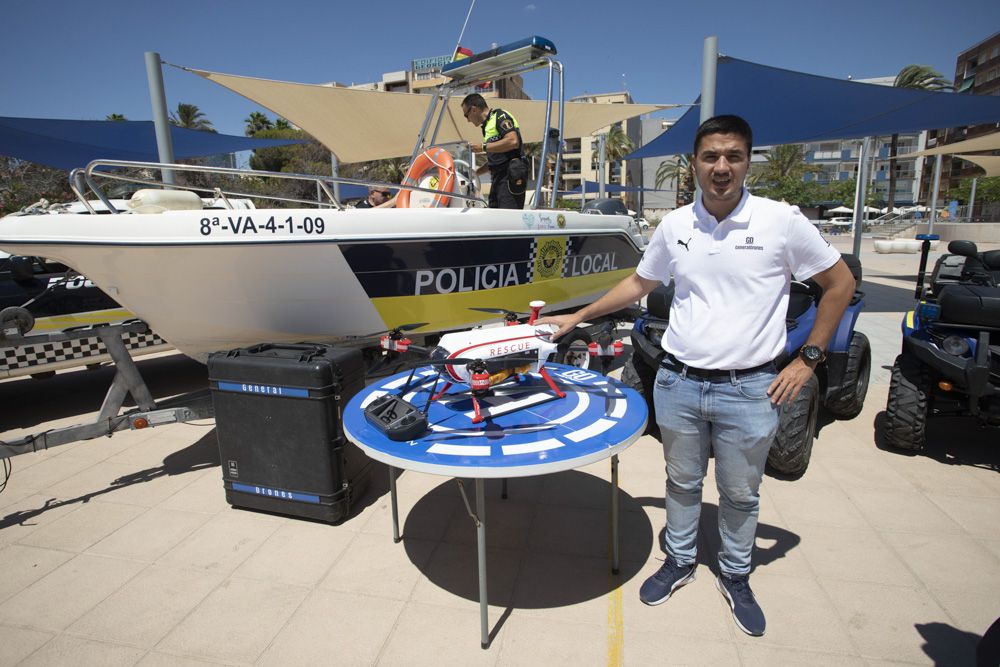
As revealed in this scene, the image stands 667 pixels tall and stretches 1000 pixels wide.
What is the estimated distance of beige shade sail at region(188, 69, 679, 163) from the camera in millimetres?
6742

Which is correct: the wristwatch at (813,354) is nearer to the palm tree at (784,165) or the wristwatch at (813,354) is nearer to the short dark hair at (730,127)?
the short dark hair at (730,127)

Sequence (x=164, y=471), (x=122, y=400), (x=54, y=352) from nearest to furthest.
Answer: (x=122, y=400), (x=164, y=471), (x=54, y=352)

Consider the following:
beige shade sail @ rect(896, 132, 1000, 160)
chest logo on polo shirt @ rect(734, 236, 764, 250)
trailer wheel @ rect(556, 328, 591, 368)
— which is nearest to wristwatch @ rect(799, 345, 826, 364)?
chest logo on polo shirt @ rect(734, 236, 764, 250)

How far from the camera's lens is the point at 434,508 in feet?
9.71

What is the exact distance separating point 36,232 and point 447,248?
2.25 meters

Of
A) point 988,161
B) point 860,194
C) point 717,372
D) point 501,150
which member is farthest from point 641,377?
point 988,161

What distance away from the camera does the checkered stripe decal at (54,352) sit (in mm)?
4078

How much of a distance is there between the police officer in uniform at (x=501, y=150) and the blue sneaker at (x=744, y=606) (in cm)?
345

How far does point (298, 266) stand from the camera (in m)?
3.22

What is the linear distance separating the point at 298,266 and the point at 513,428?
6.23 feet

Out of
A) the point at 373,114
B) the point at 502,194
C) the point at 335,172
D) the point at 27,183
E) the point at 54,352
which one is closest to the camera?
the point at 54,352

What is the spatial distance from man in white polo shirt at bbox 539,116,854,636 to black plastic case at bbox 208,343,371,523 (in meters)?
1.63

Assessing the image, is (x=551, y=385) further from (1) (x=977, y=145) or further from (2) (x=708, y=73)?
(1) (x=977, y=145)

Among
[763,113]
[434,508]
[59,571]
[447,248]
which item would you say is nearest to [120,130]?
[447,248]
